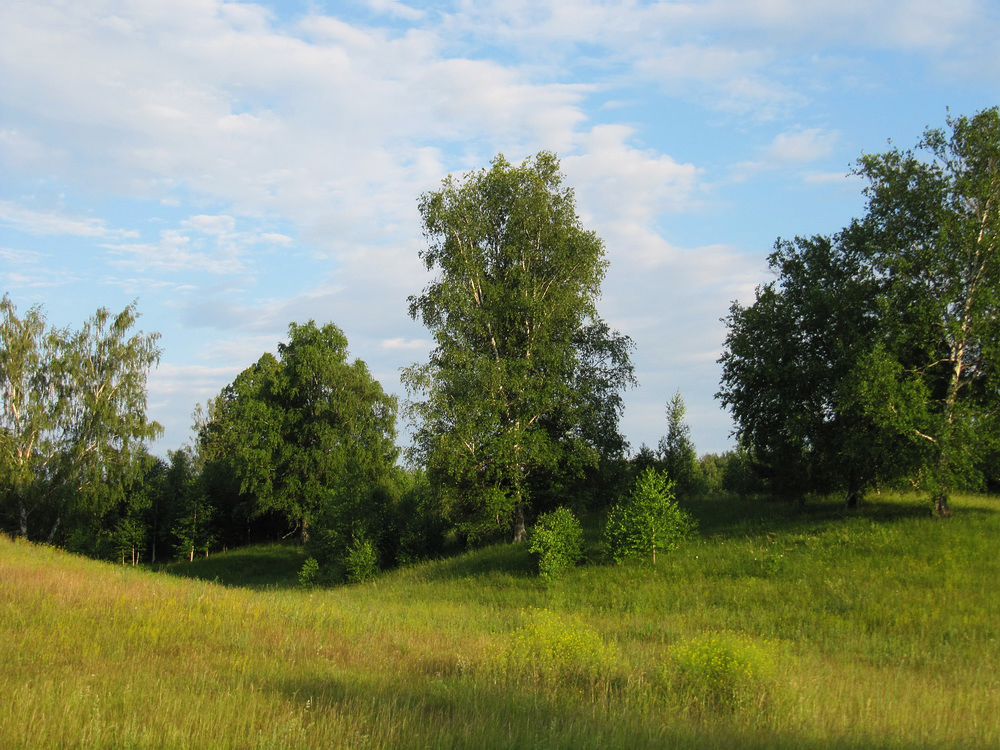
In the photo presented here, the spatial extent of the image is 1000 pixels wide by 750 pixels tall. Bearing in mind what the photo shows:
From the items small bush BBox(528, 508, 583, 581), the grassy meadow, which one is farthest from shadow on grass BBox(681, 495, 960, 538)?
small bush BBox(528, 508, 583, 581)

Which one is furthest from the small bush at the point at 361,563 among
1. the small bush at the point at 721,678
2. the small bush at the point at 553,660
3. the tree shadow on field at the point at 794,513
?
the small bush at the point at 721,678

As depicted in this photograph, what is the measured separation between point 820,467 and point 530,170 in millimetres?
16400

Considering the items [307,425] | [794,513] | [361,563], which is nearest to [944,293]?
[794,513]

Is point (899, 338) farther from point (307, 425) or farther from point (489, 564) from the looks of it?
point (307, 425)

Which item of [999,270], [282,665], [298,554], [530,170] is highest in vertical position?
[530,170]

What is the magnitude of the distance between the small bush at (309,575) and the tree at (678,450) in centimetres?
1893

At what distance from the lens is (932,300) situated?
21.4 m

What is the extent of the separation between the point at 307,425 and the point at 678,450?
76.7 feet

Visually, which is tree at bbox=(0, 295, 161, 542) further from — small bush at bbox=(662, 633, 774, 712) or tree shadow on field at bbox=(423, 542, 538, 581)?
small bush at bbox=(662, 633, 774, 712)

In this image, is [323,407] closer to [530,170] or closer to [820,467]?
[530,170]

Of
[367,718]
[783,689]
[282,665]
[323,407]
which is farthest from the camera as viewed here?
[323,407]

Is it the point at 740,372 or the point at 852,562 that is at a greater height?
the point at 740,372

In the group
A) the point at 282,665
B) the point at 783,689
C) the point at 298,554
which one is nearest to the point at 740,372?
the point at 783,689

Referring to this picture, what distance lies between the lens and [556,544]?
23266 millimetres
